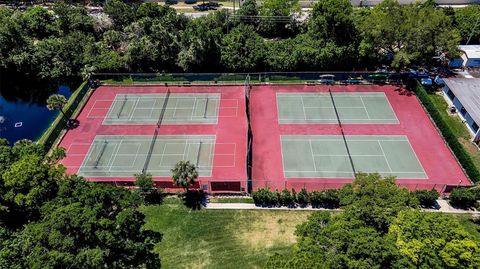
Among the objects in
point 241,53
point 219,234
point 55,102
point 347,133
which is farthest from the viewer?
point 241,53

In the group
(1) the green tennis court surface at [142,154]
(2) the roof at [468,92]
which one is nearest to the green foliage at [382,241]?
(1) the green tennis court surface at [142,154]

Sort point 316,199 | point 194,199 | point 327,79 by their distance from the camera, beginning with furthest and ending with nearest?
1. point 327,79
2. point 194,199
3. point 316,199

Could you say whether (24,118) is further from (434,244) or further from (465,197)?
(465,197)

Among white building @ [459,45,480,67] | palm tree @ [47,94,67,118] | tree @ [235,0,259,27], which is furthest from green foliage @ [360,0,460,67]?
palm tree @ [47,94,67,118]

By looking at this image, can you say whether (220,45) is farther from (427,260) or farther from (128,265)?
(427,260)

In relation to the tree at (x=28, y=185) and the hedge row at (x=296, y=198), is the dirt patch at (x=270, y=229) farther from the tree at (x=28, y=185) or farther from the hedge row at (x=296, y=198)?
the tree at (x=28, y=185)

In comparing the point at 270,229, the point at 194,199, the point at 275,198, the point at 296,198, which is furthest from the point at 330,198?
the point at 194,199

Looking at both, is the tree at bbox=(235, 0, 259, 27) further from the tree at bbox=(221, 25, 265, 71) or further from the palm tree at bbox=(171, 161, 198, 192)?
the palm tree at bbox=(171, 161, 198, 192)
